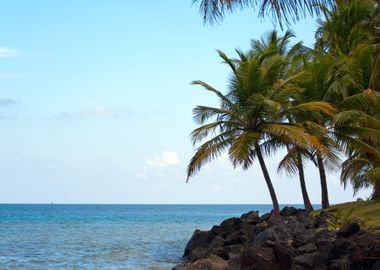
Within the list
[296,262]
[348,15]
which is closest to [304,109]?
[348,15]

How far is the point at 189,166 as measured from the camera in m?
23.8

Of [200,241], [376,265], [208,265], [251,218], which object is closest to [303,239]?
[208,265]

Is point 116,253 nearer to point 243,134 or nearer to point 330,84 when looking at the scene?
point 243,134

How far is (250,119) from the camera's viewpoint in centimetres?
2405

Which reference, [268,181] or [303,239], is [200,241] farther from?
[303,239]

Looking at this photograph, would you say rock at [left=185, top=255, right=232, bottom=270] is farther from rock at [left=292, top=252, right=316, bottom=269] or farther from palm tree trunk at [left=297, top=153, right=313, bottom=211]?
palm tree trunk at [left=297, top=153, right=313, bottom=211]

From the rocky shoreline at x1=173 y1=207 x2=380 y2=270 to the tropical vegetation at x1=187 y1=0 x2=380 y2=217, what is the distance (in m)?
2.55

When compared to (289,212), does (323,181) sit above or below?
above

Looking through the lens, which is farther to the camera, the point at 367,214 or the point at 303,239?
the point at 367,214

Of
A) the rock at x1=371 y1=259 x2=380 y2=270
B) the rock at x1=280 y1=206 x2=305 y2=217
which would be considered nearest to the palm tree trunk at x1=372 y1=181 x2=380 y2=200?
the rock at x1=280 y1=206 x2=305 y2=217

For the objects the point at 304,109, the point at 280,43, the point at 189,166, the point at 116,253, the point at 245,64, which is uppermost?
the point at 280,43

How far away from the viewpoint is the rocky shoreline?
11883 millimetres

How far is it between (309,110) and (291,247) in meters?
12.2

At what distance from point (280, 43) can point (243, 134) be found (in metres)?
13.1
